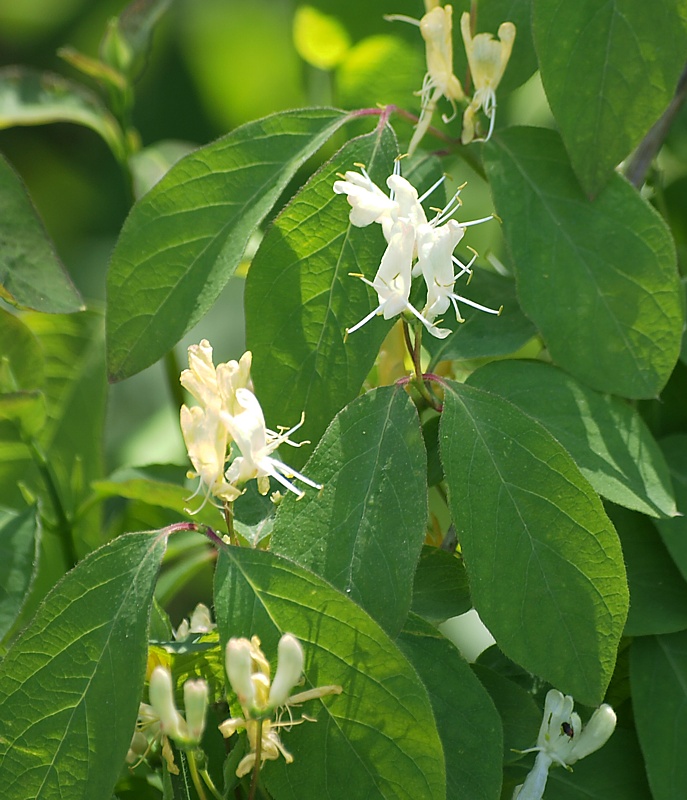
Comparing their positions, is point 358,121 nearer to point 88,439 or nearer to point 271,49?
point 88,439

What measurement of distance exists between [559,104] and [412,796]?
1.03 ft

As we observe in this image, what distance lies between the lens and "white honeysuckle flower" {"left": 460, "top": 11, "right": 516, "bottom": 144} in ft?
1.76

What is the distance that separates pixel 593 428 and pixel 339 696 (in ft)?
0.60

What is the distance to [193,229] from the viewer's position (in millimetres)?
535

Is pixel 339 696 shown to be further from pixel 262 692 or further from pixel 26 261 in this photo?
pixel 26 261

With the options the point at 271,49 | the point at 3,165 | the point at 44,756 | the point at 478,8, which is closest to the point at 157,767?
the point at 44,756

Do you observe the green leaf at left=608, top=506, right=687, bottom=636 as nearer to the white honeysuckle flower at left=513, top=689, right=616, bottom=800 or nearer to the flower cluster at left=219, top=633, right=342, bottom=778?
the white honeysuckle flower at left=513, top=689, right=616, bottom=800

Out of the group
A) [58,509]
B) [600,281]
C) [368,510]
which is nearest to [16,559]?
[58,509]

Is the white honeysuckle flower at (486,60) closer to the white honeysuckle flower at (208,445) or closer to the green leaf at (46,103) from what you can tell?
the white honeysuckle flower at (208,445)

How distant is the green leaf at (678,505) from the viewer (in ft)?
1.70

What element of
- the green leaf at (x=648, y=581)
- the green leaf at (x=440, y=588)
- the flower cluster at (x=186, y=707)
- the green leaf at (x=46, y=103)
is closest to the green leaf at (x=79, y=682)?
the flower cluster at (x=186, y=707)

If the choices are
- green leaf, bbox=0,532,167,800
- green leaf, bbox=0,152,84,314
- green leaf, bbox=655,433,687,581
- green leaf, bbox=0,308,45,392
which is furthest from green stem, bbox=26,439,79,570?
green leaf, bbox=655,433,687,581

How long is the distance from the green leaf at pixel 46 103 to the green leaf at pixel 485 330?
0.37 m

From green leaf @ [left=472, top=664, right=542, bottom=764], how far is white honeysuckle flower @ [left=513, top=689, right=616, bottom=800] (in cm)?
1
